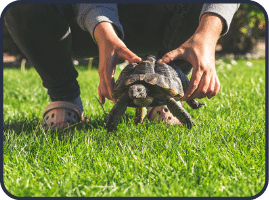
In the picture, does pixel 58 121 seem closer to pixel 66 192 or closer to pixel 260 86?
pixel 66 192

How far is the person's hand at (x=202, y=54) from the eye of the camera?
1.52 m

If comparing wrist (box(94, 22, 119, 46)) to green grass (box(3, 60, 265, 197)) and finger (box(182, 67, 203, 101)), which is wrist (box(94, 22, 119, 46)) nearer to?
finger (box(182, 67, 203, 101))

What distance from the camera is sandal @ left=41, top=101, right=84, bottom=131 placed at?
1.98 meters

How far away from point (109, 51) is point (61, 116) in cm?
73

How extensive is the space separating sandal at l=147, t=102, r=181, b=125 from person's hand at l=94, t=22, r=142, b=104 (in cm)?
56

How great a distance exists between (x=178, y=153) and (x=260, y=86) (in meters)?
2.25

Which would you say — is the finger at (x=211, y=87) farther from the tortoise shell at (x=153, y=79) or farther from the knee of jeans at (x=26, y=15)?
the knee of jeans at (x=26, y=15)

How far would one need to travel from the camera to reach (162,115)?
6.74 feet

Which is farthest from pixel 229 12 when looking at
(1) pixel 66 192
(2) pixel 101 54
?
(1) pixel 66 192

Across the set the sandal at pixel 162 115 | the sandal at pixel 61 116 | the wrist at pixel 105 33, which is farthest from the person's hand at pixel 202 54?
the sandal at pixel 61 116

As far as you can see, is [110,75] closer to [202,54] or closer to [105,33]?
[105,33]

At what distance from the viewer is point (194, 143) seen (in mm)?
1569

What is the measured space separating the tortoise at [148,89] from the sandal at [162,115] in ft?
1.03

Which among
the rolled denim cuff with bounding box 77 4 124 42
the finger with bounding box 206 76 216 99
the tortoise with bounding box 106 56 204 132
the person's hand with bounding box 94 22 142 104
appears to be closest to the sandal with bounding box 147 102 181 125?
the tortoise with bounding box 106 56 204 132
